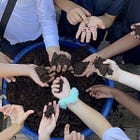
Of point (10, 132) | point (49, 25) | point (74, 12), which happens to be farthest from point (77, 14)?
point (10, 132)

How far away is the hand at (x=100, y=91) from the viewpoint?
183 cm

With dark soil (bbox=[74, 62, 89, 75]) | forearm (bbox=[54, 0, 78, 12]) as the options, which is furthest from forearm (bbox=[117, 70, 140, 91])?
forearm (bbox=[54, 0, 78, 12])

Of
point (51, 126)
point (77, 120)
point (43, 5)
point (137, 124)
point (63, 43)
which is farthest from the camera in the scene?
point (137, 124)

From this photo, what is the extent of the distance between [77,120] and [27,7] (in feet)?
1.90

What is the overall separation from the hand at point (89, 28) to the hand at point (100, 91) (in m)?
0.28

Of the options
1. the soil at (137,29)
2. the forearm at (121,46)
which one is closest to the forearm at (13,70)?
the forearm at (121,46)

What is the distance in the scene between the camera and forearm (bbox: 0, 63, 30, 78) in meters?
1.71

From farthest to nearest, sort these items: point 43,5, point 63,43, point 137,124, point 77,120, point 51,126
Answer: point 137,124
point 63,43
point 77,120
point 43,5
point 51,126

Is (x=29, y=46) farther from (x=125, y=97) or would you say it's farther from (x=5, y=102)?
(x=125, y=97)

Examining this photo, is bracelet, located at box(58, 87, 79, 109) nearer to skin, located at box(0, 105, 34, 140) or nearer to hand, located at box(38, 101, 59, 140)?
hand, located at box(38, 101, 59, 140)

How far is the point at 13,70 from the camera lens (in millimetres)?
1713

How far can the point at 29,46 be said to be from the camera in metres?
1.94

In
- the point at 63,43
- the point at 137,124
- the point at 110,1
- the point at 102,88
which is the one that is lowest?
the point at 137,124

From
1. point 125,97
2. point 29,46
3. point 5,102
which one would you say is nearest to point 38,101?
point 5,102
